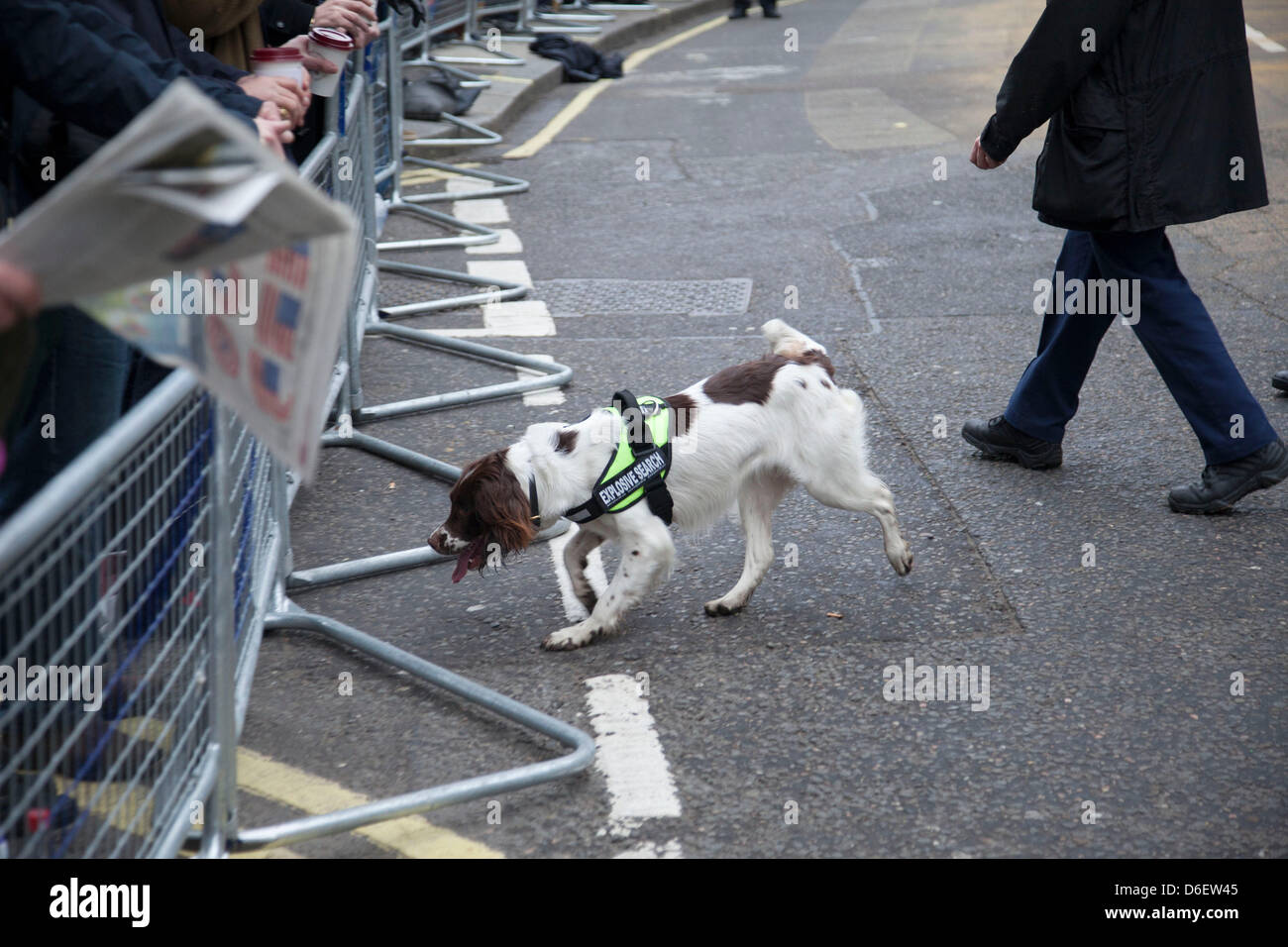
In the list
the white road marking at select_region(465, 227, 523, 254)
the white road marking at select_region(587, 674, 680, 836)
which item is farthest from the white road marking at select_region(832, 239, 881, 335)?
the white road marking at select_region(587, 674, 680, 836)

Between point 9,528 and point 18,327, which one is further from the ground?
point 18,327

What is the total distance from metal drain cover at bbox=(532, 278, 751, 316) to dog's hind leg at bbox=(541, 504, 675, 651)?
131 inches

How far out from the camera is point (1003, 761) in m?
3.29

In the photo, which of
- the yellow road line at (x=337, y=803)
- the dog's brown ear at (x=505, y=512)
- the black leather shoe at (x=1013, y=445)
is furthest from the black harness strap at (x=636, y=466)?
the black leather shoe at (x=1013, y=445)

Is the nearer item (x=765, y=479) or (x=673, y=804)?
(x=673, y=804)

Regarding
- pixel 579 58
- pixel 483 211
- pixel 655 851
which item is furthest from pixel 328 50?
pixel 579 58

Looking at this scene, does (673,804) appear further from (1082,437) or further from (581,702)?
(1082,437)

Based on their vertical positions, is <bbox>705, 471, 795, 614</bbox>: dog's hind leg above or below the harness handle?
below

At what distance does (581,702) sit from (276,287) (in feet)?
6.61

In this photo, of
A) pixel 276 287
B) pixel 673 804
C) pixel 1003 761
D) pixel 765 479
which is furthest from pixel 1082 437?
pixel 276 287

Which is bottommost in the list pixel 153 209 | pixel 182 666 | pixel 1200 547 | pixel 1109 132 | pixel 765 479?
pixel 1200 547

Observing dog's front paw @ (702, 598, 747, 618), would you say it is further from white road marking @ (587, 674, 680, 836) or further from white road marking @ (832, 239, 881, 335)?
white road marking @ (832, 239, 881, 335)

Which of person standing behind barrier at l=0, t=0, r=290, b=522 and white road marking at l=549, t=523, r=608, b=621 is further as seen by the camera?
white road marking at l=549, t=523, r=608, b=621

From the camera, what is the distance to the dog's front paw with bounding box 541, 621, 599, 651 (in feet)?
13.0
